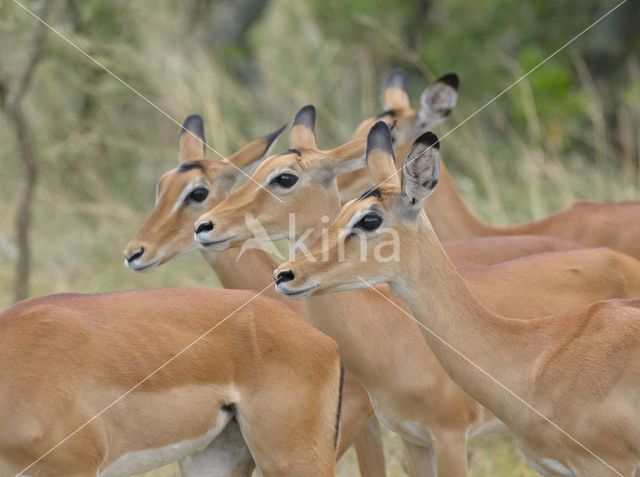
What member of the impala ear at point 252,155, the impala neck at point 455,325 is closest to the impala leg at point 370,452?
the impala ear at point 252,155

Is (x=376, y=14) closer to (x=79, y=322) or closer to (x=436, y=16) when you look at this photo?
(x=436, y=16)

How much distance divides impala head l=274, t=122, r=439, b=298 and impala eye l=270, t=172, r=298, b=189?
1043 mm

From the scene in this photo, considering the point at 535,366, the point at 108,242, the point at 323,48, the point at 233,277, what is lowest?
the point at 535,366

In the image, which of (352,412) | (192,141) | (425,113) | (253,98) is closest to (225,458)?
(352,412)

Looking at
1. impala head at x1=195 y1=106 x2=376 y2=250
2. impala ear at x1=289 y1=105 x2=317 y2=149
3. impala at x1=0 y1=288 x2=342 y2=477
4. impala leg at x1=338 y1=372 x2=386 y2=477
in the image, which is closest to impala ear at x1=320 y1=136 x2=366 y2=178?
impala head at x1=195 y1=106 x2=376 y2=250

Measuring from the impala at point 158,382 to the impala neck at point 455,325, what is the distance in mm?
449

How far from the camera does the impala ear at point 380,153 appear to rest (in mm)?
5441

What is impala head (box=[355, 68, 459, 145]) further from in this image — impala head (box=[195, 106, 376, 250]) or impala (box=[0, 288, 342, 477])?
→ impala (box=[0, 288, 342, 477])

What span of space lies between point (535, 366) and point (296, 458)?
962 millimetres

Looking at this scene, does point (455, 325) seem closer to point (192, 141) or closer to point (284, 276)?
point (284, 276)

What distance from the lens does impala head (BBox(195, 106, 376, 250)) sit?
19.8ft

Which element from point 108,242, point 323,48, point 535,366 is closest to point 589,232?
point 535,366

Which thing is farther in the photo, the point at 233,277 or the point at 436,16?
the point at 436,16

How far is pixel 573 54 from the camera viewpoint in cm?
1399
